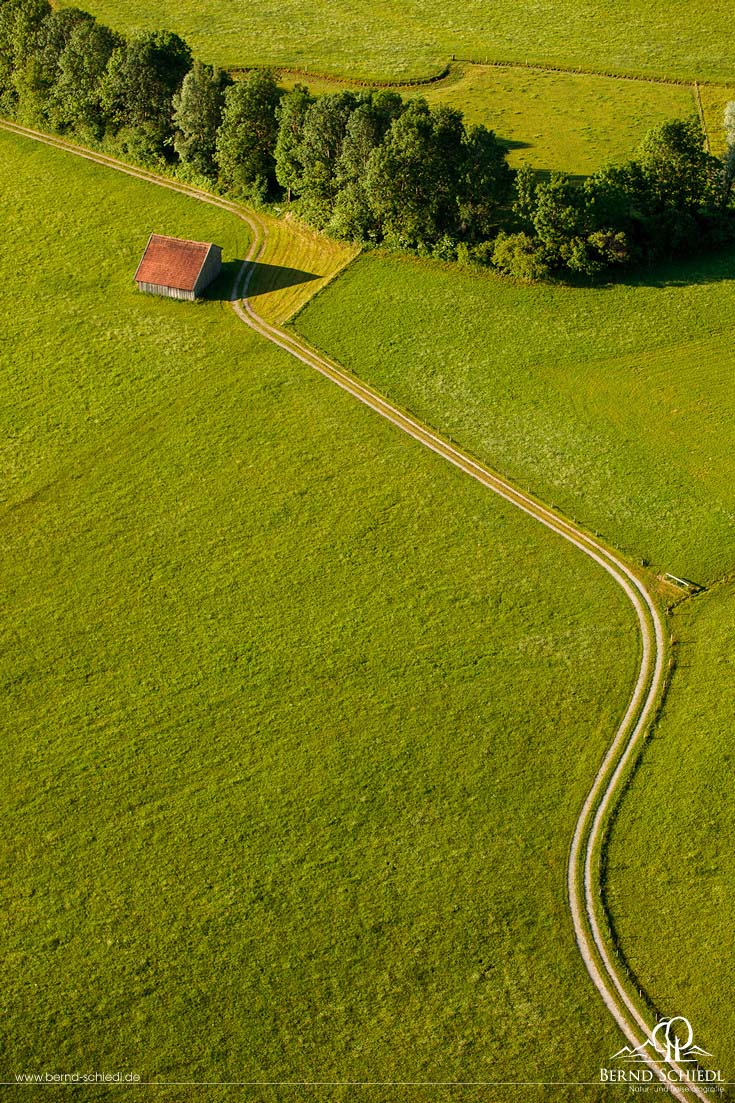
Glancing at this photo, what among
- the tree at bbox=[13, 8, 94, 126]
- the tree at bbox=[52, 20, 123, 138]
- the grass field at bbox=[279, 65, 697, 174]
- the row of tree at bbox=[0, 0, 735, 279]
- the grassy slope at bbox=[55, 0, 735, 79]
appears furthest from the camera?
the grassy slope at bbox=[55, 0, 735, 79]

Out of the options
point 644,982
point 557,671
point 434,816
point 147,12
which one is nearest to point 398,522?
point 557,671

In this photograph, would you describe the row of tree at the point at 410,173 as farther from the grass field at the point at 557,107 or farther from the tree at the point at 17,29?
the tree at the point at 17,29

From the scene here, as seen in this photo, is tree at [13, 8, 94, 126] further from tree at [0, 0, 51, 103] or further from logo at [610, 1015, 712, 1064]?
logo at [610, 1015, 712, 1064]

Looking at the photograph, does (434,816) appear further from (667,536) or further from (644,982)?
(667,536)

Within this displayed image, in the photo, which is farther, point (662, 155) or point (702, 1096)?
point (662, 155)

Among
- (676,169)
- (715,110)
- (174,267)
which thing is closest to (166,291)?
(174,267)

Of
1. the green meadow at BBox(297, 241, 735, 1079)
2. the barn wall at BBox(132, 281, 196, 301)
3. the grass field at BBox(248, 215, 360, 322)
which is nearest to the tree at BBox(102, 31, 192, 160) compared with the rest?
the grass field at BBox(248, 215, 360, 322)
